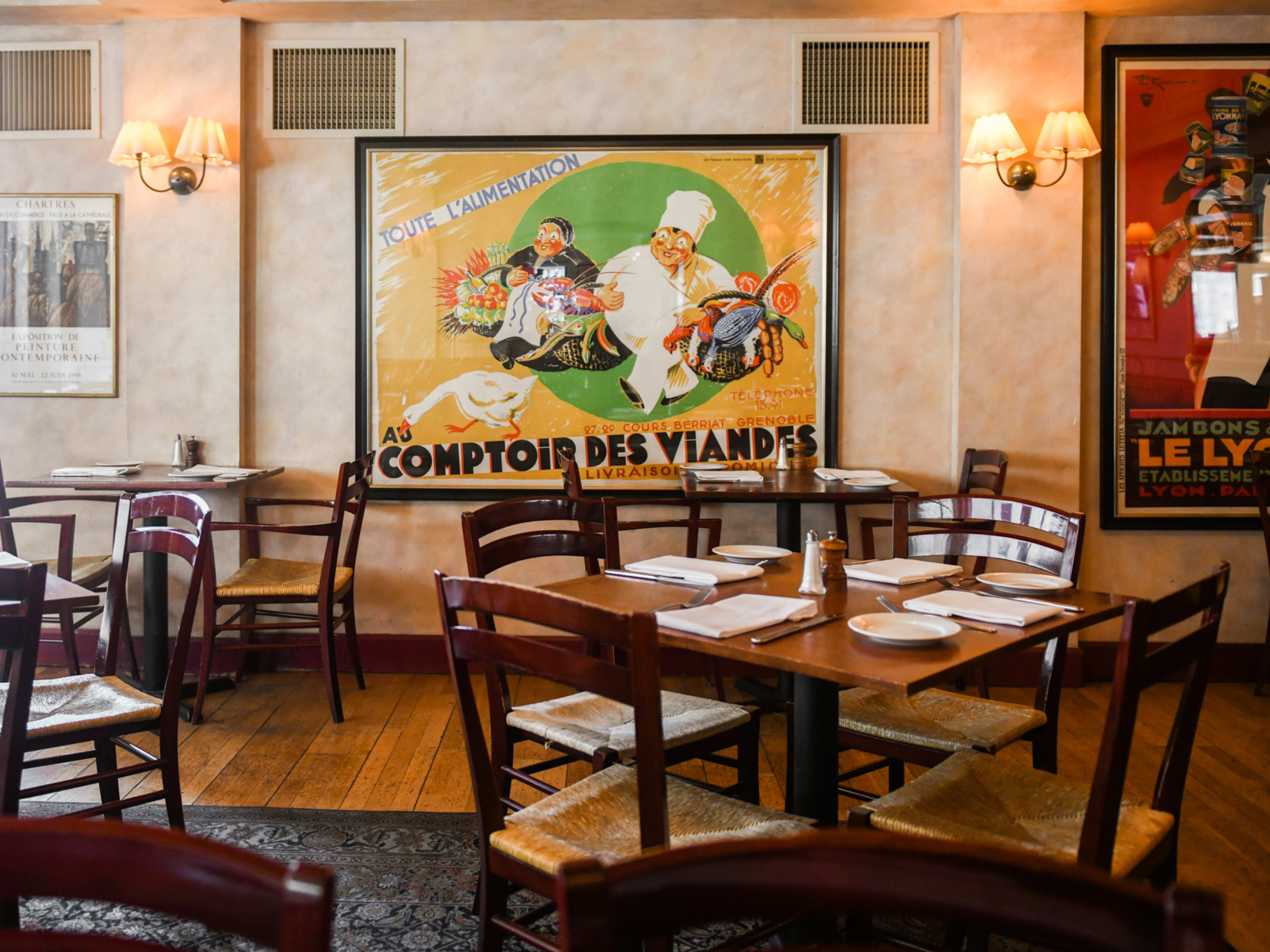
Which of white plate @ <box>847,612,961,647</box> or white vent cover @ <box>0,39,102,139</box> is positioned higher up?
white vent cover @ <box>0,39,102,139</box>

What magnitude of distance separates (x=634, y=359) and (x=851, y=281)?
3.42 feet

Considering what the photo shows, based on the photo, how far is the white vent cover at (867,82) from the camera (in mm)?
4211

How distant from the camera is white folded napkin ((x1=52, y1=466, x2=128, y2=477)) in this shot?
12.7ft

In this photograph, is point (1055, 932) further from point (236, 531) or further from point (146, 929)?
point (236, 531)

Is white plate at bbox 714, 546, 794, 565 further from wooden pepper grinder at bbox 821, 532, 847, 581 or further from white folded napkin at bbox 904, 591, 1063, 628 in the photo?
white folded napkin at bbox 904, 591, 1063, 628

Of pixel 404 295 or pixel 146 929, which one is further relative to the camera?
pixel 404 295

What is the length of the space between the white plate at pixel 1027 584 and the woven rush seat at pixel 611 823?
2.30 feet

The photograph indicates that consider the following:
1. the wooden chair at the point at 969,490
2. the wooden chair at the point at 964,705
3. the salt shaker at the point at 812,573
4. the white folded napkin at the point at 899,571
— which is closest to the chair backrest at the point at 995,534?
the wooden chair at the point at 964,705

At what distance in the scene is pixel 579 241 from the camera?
14.1 feet

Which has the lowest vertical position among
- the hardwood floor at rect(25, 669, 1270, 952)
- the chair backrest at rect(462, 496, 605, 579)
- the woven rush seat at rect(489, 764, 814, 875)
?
the hardwood floor at rect(25, 669, 1270, 952)

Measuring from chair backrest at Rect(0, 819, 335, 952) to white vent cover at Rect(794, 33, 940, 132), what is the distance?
4.16 meters

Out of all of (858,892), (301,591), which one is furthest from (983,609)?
(301,591)

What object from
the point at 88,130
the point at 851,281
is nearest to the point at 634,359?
the point at 851,281

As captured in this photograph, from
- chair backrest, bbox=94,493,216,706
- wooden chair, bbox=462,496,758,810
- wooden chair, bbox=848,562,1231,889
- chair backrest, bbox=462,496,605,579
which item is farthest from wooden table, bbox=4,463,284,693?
wooden chair, bbox=848,562,1231,889
